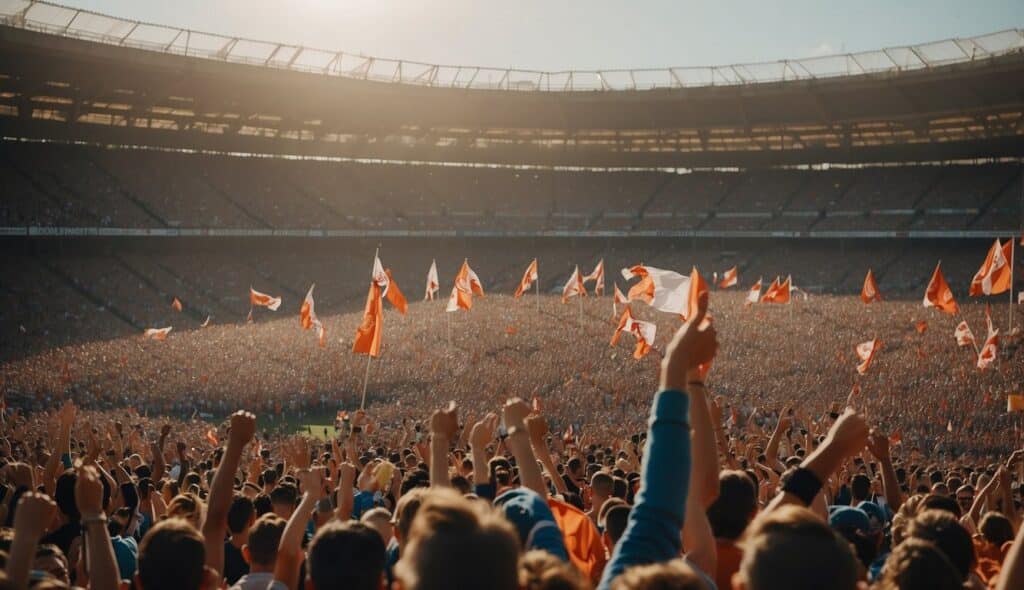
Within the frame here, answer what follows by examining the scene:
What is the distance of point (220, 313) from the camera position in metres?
40.7

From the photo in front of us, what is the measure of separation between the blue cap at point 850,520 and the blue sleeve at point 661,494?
2.25 m

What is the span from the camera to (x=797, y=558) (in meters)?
2.17

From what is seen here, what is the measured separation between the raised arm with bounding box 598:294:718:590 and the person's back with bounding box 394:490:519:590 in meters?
0.39

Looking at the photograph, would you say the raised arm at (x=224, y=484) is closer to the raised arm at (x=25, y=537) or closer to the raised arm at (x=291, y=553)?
the raised arm at (x=291, y=553)

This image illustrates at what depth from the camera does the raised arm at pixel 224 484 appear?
3895 millimetres

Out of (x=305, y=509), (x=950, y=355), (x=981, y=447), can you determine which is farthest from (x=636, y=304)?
(x=305, y=509)

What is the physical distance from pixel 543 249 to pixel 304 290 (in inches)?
569

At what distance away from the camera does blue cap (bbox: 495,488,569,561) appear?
295cm

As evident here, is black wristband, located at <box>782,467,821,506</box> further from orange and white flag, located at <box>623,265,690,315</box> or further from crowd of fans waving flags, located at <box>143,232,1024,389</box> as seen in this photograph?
orange and white flag, located at <box>623,265,690,315</box>

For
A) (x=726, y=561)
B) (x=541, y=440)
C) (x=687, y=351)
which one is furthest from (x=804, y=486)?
(x=541, y=440)

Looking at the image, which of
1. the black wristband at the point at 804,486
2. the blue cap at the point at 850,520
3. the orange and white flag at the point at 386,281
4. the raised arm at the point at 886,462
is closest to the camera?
the black wristband at the point at 804,486

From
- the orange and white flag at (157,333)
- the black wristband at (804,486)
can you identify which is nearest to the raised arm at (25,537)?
the black wristband at (804,486)

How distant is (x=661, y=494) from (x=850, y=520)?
8.15ft

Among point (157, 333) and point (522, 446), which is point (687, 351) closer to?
point (522, 446)
